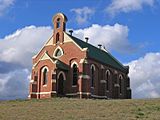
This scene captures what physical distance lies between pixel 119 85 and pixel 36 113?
1427 inches

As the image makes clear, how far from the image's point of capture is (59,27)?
171 ft

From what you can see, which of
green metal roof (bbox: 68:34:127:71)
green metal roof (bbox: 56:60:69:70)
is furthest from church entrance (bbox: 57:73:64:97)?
green metal roof (bbox: 68:34:127:71)

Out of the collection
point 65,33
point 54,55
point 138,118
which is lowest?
point 138,118

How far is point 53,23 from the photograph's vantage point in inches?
2083

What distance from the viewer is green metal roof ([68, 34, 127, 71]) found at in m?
53.4

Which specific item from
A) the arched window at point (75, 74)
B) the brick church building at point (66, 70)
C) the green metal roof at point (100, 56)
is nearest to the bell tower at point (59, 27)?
the brick church building at point (66, 70)

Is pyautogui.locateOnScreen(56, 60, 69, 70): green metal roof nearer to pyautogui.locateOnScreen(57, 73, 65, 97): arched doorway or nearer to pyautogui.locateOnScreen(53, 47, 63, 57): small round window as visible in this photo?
pyautogui.locateOnScreen(57, 73, 65, 97): arched doorway

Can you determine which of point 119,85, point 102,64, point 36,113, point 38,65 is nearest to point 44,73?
point 38,65

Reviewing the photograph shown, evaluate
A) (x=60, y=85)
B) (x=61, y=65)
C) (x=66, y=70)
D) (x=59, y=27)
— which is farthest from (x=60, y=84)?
(x=59, y=27)

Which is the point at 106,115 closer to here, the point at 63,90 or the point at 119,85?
the point at 63,90

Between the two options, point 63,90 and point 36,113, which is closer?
point 36,113

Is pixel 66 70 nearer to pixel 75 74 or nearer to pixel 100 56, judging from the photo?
pixel 75 74

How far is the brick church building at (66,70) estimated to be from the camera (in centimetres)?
4822

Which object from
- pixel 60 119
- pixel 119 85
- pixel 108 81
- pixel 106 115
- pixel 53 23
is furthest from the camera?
pixel 119 85
